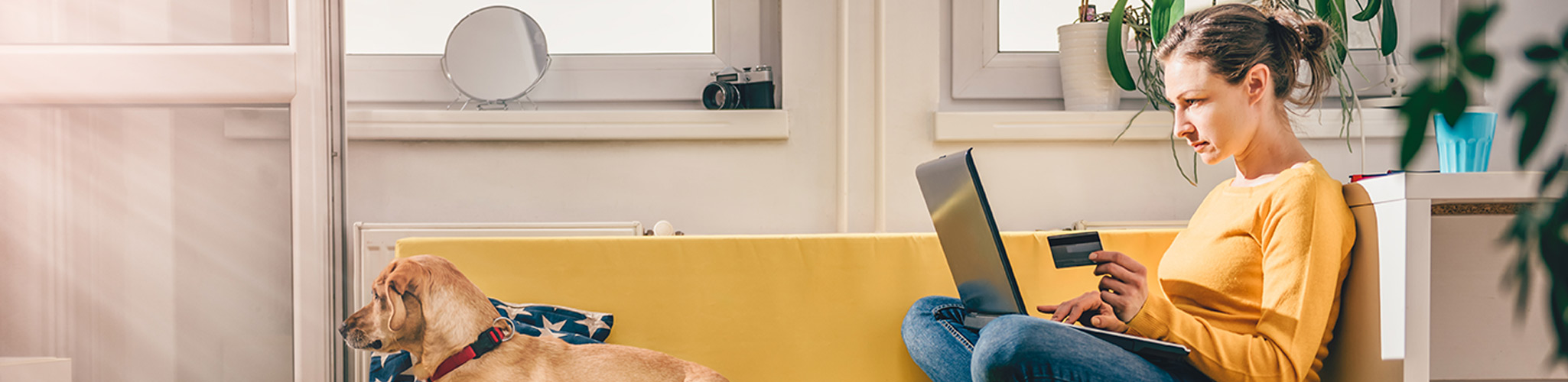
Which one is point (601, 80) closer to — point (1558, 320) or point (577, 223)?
point (577, 223)

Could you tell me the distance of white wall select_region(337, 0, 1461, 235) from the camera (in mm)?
1777

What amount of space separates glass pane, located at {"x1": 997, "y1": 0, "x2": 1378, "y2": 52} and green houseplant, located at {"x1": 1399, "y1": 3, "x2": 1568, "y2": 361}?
5.56 feet

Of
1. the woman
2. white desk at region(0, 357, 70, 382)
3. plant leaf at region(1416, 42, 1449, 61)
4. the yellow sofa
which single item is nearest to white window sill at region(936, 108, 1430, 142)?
the yellow sofa

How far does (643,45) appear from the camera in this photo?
6.30 ft

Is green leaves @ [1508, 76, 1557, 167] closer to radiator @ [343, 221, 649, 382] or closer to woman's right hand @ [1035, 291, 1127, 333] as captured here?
woman's right hand @ [1035, 291, 1127, 333]

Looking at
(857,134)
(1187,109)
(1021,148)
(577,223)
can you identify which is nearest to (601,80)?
(577,223)

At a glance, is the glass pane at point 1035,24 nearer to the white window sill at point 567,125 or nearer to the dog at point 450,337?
the white window sill at point 567,125

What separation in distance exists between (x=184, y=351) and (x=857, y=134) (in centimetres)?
136

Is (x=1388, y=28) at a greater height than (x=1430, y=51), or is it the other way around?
(x=1388, y=28)

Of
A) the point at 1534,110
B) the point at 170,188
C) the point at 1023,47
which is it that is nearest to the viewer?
the point at 1534,110

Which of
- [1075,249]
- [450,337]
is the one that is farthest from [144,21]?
[1075,249]

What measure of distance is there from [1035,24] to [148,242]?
1861 millimetres

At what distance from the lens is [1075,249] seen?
1.00 metres

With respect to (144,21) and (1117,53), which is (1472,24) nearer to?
(1117,53)
